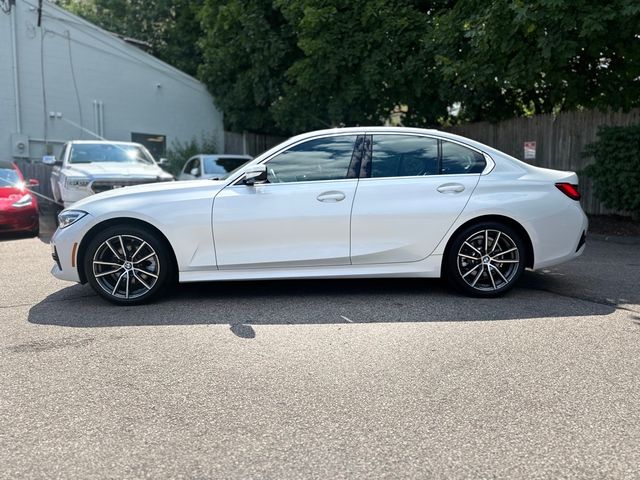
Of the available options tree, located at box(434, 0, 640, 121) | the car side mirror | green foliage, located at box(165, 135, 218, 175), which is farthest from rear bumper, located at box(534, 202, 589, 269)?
green foliage, located at box(165, 135, 218, 175)

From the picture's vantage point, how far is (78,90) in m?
17.8

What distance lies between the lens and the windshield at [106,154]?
39.5 ft

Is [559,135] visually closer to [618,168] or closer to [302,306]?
[618,168]

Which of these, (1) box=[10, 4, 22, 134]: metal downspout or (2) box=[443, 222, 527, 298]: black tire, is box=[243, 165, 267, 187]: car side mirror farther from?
(1) box=[10, 4, 22, 134]: metal downspout

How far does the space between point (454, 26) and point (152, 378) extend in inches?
360

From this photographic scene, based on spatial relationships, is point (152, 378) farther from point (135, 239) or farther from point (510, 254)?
point (510, 254)

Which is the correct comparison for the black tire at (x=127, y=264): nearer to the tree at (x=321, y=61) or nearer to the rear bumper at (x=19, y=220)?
the rear bumper at (x=19, y=220)

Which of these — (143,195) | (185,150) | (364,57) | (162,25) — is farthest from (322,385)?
(162,25)

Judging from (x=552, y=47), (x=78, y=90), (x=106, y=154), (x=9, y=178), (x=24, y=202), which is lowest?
(x=24, y=202)

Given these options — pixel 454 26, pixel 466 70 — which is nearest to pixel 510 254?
pixel 466 70

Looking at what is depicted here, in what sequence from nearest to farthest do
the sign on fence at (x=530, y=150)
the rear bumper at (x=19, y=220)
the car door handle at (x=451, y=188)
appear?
the car door handle at (x=451, y=188)
the rear bumper at (x=19, y=220)
the sign on fence at (x=530, y=150)

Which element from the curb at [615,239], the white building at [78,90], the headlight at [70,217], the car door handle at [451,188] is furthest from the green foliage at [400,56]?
the headlight at [70,217]

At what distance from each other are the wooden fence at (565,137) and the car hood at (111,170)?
7877 millimetres

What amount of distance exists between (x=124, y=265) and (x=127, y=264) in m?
0.03
